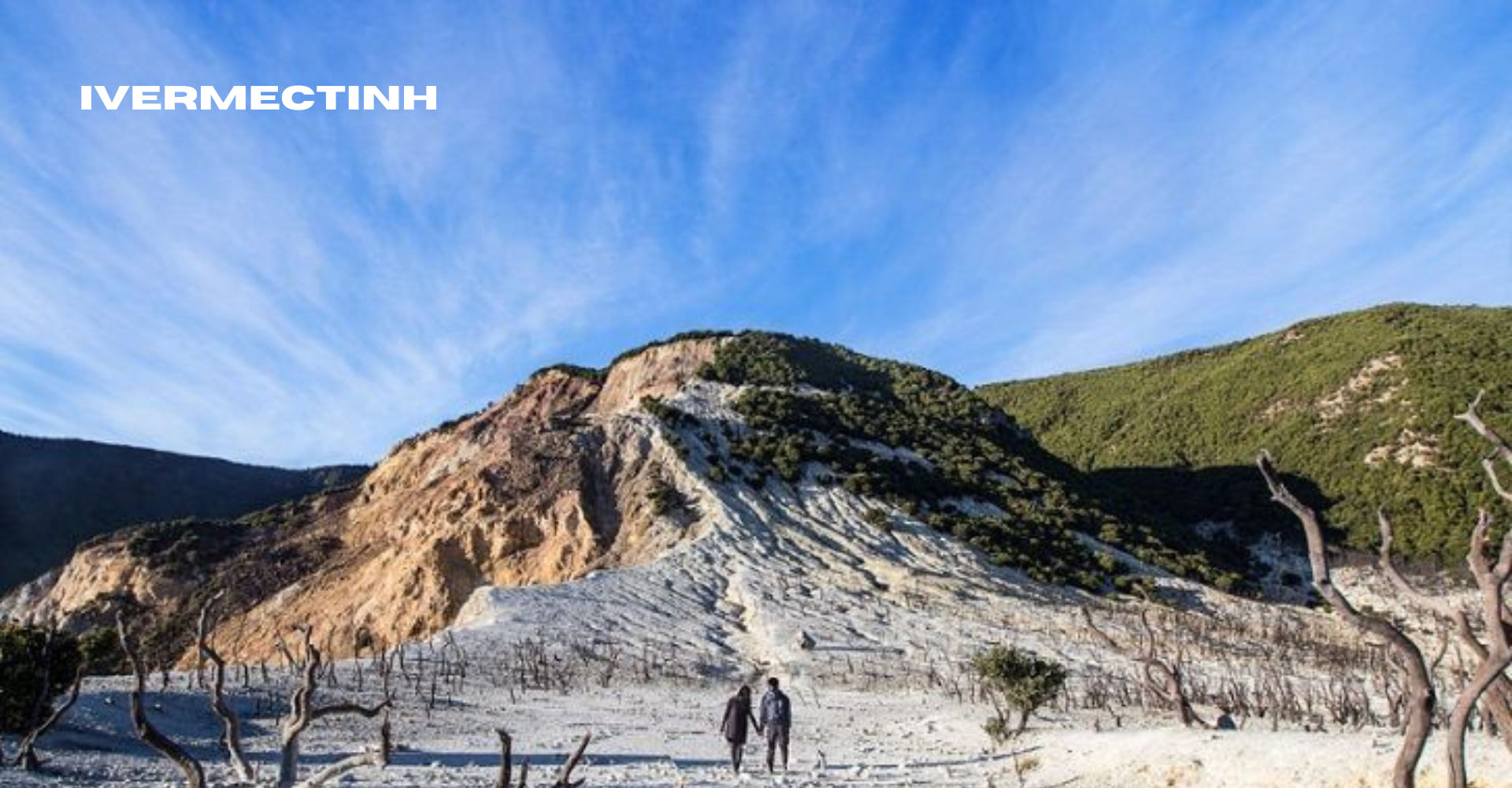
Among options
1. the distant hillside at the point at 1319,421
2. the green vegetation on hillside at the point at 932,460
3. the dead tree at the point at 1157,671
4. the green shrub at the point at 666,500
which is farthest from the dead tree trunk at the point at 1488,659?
the distant hillside at the point at 1319,421

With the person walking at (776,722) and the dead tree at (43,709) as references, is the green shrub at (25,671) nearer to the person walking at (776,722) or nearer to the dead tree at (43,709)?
the dead tree at (43,709)

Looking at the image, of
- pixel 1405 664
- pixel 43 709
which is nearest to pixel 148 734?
pixel 1405 664

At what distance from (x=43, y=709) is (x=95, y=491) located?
87.3 meters

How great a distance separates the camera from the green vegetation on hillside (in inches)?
1873

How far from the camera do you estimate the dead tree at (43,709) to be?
14109mm

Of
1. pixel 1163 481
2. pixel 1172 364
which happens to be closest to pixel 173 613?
pixel 1163 481

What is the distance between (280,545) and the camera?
55719mm

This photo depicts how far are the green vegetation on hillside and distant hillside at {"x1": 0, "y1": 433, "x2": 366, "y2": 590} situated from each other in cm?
5065

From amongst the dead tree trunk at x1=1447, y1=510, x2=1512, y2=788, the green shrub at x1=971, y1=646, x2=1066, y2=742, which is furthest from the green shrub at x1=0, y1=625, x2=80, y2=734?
the dead tree trunk at x1=1447, y1=510, x2=1512, y2=788

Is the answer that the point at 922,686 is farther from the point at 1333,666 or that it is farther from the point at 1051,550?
the point at 1051,550

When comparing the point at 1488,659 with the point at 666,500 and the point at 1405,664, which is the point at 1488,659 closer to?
the point at 1405,664

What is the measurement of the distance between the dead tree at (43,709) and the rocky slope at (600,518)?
76.8 feet

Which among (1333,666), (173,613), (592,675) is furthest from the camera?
(173,613)

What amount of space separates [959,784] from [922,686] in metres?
16.7
